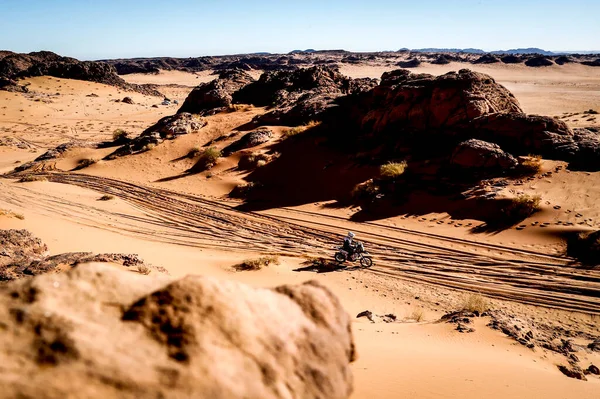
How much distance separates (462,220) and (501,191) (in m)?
1.83

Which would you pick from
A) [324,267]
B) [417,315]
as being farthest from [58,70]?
[417,315]

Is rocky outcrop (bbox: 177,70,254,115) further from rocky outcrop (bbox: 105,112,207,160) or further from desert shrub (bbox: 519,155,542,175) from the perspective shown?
desert shrub (bbox: 519,155,542,175)

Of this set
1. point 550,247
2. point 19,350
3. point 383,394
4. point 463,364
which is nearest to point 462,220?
point 550,247

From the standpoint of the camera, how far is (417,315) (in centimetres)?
787

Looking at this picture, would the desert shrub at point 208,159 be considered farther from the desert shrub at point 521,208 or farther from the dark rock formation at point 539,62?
the dark rock formation at point 539,62

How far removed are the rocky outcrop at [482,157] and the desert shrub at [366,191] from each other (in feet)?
10.6

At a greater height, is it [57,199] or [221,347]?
[221,347]

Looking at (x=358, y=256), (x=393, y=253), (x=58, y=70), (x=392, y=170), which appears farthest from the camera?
(x=58, y=70)

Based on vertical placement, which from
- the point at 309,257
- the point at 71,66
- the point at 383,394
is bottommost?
the point at 309,257

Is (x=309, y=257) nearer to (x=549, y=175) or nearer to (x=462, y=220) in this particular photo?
(x=462, y=220)

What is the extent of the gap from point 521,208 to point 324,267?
6.89m

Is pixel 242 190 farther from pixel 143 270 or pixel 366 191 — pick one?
pixel 143 270

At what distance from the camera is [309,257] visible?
11.0 metres

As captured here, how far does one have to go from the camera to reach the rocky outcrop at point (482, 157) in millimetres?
13984
